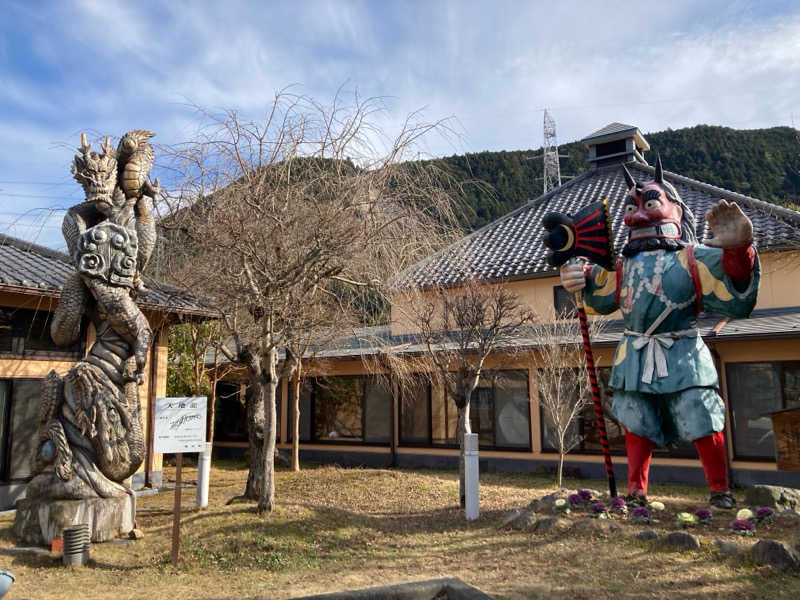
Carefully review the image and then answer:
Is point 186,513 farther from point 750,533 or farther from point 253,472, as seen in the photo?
point 750,533

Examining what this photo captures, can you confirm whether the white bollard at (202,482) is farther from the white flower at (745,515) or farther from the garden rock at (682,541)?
the white flower at (745,515)

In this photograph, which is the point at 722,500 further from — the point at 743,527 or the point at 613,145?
the point at 613,145

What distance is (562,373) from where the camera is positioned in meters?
11.2

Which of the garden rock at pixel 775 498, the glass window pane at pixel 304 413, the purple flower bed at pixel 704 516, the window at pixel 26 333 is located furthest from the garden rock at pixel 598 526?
the glass window pane at pixel 304 413

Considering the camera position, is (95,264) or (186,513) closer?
(95,264)

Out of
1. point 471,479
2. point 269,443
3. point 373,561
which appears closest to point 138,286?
point 269,443

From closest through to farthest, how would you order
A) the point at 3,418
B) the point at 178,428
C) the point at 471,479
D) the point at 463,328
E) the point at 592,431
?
the point at 178,428
the point at 471,479
the point at 463,328
the point at 3,418
the point at 592,431

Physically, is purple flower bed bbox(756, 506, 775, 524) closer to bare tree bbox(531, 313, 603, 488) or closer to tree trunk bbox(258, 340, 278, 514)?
bare tree bbox(531, 313, 603, 488)

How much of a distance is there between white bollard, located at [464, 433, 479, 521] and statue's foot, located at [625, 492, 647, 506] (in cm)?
192

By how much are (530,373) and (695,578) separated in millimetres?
8001

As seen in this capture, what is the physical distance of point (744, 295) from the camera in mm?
5770

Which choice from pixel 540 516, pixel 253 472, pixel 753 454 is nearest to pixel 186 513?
pixel 253 472

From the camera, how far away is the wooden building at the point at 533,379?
1066cm

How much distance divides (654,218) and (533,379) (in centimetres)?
673
